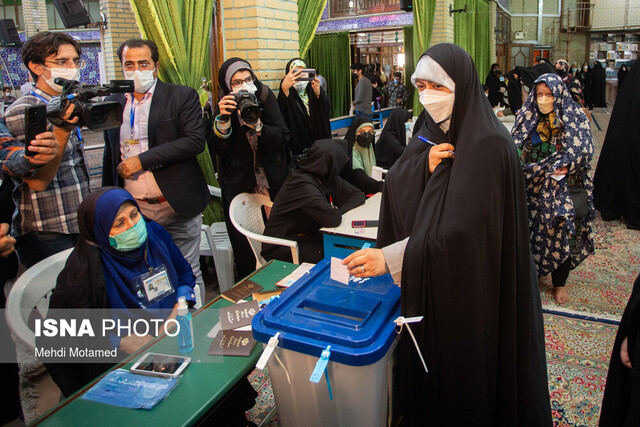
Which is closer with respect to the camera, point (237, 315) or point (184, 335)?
point (184, 335)

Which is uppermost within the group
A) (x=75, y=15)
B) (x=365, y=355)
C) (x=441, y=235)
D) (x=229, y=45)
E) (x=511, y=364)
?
(x=75, y=15)

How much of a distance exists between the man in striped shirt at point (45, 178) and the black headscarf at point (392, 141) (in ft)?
10.0

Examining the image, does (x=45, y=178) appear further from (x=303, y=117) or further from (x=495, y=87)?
(x=495, y=87)

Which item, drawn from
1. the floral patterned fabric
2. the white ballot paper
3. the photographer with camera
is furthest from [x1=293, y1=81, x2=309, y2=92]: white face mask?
the white ballot paper

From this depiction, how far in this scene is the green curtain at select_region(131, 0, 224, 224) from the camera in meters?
3.19

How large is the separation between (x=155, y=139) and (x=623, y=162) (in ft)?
13.8

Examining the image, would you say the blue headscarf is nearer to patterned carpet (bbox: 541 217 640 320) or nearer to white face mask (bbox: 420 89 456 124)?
white face mask (bbox: 420 89 456 124)

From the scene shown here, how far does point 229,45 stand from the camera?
12.4 feet

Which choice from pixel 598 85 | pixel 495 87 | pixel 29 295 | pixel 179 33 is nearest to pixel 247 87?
pixel 179 33

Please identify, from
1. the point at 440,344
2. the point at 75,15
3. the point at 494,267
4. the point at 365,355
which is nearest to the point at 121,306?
the point at 365,355

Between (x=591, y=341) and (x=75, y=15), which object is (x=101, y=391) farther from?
(x=75, y=15)

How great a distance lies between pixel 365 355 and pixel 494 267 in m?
0.46

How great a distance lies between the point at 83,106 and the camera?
1981mm

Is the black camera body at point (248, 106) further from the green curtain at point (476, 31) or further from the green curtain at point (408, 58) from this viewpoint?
the green curtain at point (408, 58)
